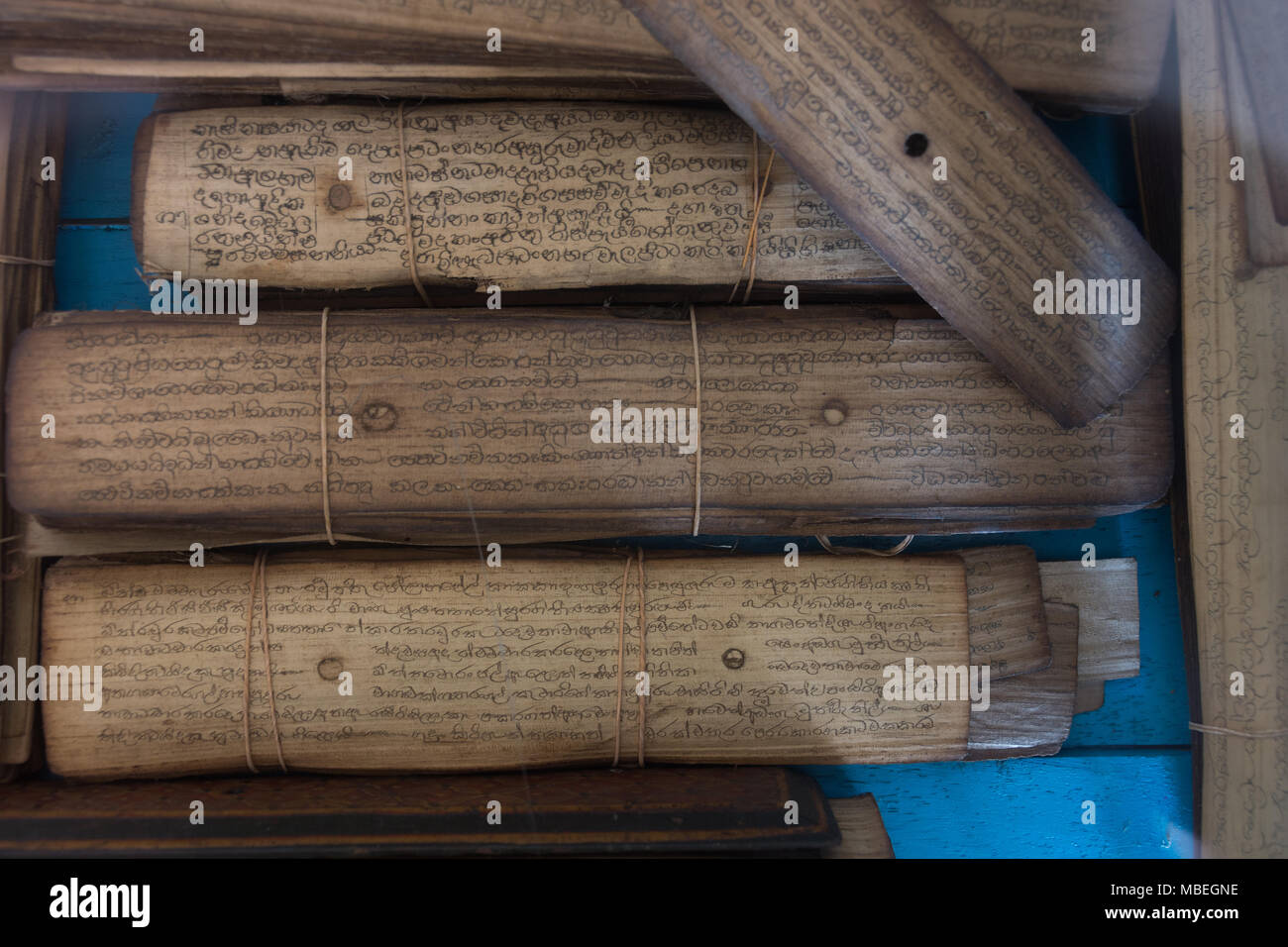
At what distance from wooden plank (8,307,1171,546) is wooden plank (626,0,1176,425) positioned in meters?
0.11

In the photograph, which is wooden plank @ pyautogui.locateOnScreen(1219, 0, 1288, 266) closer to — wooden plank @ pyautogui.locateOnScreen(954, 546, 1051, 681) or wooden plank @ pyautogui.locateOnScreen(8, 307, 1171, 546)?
wooden plank @ pyautogui.locateOnScreen(8, 307, 1171, 546)

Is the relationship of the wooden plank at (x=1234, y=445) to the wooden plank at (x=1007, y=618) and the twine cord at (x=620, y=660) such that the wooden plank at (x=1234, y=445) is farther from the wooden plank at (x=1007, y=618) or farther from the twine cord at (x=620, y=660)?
the twine cord at (x=620, y=660)

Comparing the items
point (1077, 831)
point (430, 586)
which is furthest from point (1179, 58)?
point (430, 586)

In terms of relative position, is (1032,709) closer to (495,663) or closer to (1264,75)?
(495,663)

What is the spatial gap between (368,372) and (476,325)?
0.18 meters

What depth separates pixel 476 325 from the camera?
1.39 meters

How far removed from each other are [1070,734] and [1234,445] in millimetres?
586

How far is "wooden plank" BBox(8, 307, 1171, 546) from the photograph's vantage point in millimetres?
1354

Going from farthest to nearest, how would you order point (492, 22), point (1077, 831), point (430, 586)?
1. point (1077, 831)
2. point (430, 586)
3. point (492, 22)

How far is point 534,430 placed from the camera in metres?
1.37

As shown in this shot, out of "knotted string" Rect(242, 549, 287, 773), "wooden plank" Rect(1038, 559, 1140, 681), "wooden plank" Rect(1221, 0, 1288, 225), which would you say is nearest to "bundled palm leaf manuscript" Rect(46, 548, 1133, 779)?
"knotted string" Rect(242, 549, 287, 773)

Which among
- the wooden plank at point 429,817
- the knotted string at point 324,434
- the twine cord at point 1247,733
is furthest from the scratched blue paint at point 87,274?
the twine cord at point 1247,733

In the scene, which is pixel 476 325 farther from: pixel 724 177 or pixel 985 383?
pixel 985 383

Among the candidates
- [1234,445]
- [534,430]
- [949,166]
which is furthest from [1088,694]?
[534,430]
